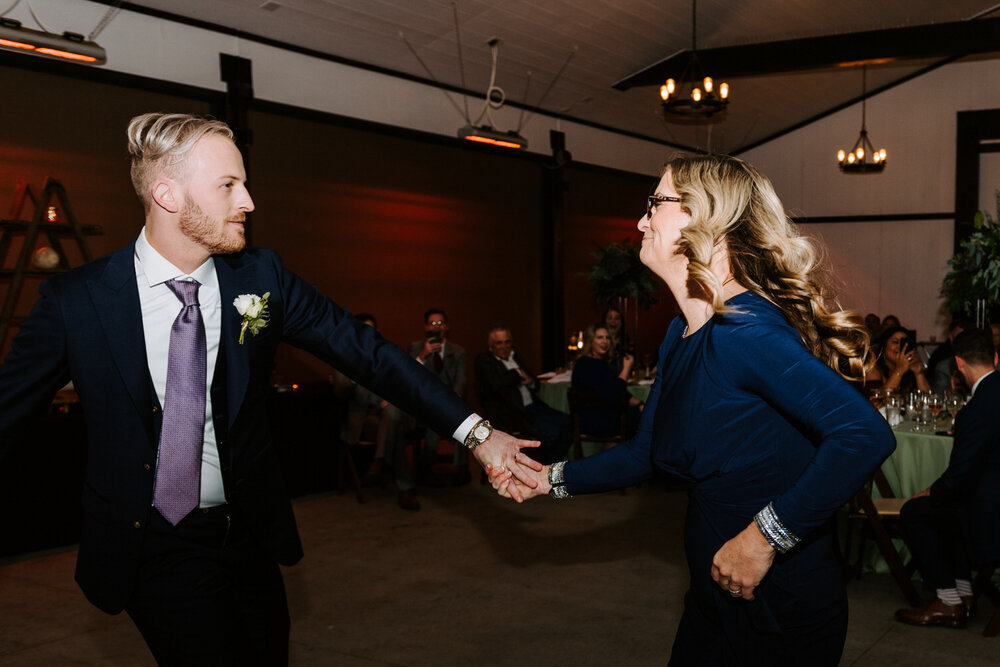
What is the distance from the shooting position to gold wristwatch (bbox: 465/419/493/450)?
90.0 inches

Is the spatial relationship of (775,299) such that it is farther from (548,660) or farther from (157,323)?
(548,660)

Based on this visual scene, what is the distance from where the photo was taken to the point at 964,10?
994cm

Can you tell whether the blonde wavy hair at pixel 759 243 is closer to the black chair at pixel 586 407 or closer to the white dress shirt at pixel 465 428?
the white dress shirt at pixel 465 428

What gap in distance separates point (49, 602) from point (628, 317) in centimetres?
872

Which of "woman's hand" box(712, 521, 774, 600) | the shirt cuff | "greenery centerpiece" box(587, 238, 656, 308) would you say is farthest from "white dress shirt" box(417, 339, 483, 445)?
"greenery centerpiece" box(587, 238, 656, 308)

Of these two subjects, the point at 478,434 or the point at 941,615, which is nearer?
the point at 478,434

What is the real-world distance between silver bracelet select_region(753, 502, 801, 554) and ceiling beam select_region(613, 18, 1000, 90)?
7.78 metres

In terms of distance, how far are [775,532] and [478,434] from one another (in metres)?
0.94

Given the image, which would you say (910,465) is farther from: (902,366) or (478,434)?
(478,434)

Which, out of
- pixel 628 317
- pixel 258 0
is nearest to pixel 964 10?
pixel 628 317

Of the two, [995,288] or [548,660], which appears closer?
[548,660]

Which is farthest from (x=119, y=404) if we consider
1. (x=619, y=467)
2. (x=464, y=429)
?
(x=619, y=467)

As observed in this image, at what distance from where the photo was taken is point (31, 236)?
5.36 m

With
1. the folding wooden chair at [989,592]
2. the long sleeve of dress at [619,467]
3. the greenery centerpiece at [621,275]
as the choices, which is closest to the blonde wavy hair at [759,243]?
the long sleeve of dress at [619,467]
